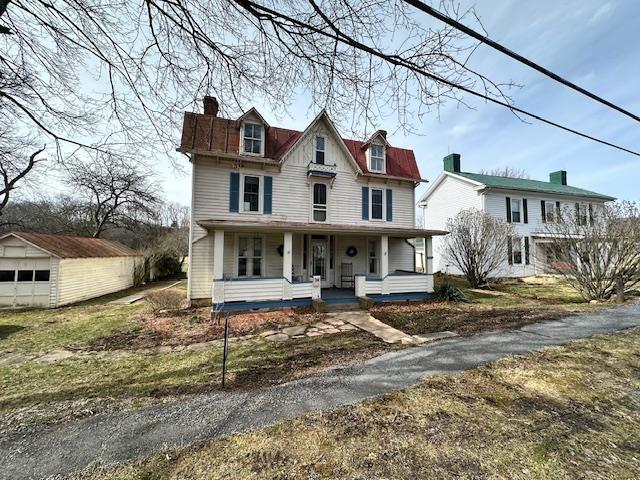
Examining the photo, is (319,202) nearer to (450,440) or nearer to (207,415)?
(207,415)

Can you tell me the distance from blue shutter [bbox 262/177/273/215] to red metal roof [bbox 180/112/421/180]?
42.0 inches

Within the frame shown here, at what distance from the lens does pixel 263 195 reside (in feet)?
36.9

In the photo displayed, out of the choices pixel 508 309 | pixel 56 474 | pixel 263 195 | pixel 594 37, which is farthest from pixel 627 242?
pixel 56 474

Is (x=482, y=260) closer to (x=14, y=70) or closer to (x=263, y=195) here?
(x=263, y=195)

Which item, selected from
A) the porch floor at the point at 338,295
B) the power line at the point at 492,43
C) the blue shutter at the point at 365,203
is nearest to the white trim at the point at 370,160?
the blue shutter at the point at 365,203

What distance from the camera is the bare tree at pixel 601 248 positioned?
9980mm

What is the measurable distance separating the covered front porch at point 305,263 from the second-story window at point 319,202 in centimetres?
90

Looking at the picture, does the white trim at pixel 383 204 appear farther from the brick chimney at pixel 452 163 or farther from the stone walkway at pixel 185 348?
the brick chimney at pixel 452 163

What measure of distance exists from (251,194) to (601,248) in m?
13.9

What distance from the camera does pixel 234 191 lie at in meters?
10.8

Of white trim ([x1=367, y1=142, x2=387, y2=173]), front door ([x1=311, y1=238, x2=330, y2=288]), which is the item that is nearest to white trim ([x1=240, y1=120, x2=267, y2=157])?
front door ([x1=311, y1=238, x2=330, y2=288])

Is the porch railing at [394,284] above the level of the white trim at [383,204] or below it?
below

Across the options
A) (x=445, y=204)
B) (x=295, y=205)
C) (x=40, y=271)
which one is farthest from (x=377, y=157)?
(x=40, y=271)

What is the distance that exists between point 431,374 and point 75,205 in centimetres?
3123
